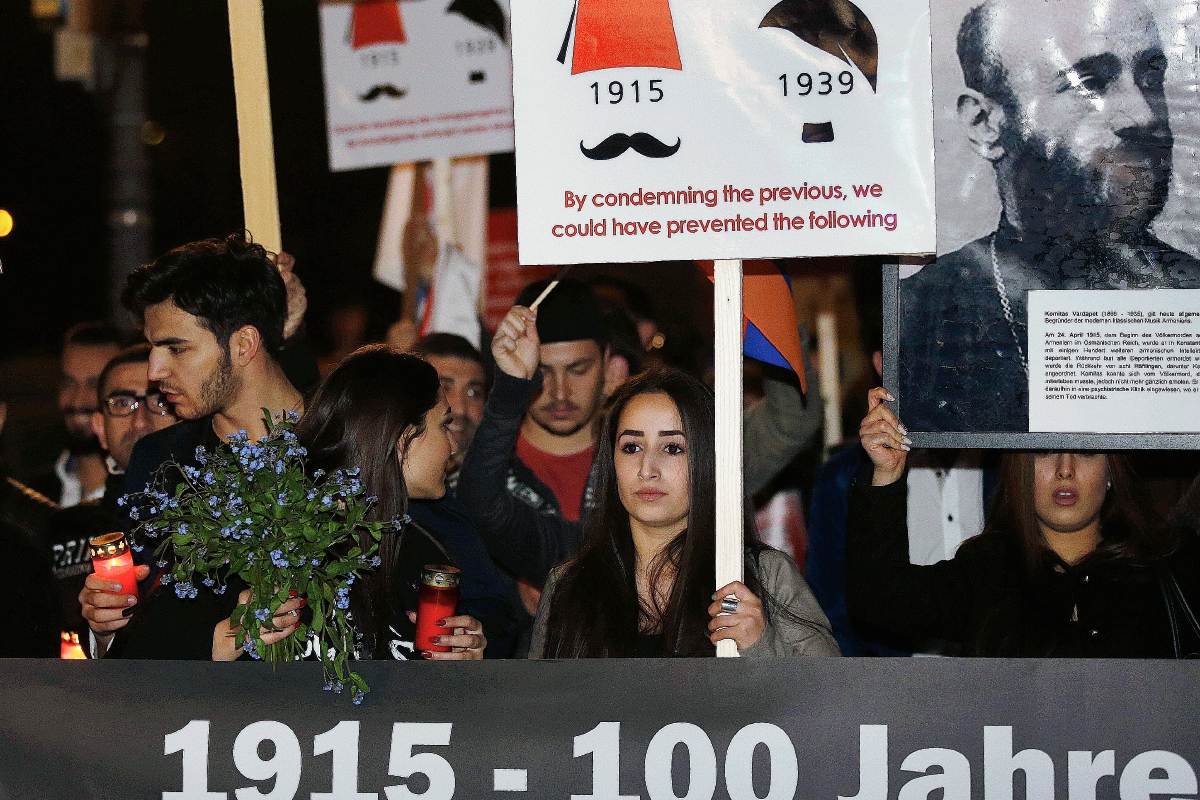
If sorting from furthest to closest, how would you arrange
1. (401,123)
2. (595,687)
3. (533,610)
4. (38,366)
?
(38,366) < (401,123) < (533,610) < (595,687)

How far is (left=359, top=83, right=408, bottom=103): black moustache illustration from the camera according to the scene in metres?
6.08

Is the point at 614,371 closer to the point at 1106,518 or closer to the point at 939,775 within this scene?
the point at 1106,518

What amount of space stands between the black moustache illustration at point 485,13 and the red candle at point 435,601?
3701 millimetres

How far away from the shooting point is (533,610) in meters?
4.70

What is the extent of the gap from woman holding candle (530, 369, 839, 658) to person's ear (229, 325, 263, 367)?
3.68 feet

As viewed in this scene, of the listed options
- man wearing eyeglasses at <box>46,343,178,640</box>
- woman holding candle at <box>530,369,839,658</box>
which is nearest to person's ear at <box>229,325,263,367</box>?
man wearing eyeglasses at <box>46,343,178,640</box>

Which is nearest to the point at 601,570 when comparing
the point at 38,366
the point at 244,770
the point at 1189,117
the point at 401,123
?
the point at 244,770

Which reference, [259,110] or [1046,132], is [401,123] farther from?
[1046,132]

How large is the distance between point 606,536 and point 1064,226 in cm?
137

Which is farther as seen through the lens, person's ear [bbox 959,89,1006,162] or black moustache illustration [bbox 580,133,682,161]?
person's ear [bbox 959,89,1006,162]

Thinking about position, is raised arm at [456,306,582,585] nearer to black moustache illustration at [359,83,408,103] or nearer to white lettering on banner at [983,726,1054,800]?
white lettering on banner at [983,726,1054,800]

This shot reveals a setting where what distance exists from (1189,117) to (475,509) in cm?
225

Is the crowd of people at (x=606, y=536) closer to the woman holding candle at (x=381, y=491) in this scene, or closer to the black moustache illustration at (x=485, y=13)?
the woman holding candle at (x=381, y=491)

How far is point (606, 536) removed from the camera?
11.6 feet
